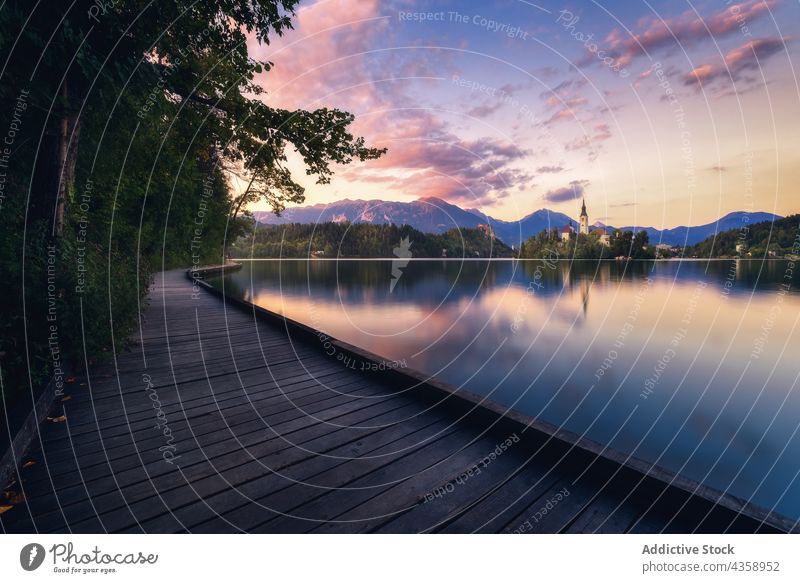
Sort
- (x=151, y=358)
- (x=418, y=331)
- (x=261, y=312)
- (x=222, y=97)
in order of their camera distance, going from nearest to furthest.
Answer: (x=151, y=358) < (x=222, y=97) < (x=261, y=312) < (x=418, y=331)

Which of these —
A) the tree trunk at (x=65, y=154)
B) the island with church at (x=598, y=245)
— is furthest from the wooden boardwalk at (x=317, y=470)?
the island with church at (x=598, y=245)

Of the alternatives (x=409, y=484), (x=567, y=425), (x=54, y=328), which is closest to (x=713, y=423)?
(x=567, y=425)

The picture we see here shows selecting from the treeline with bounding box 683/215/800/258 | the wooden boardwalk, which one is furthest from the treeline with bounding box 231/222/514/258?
the wooden boardwalk

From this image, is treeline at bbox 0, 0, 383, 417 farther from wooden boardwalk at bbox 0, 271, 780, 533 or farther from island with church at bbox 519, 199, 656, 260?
island with church at bbox 519, 199, 656, 260

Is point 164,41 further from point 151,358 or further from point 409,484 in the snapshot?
point 409,484

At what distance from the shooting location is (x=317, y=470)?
3088 millimetres

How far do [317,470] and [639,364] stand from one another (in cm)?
1494

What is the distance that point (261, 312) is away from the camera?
10.4 meters

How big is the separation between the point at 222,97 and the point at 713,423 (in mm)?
15361

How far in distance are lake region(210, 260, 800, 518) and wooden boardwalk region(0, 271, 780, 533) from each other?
14.7 feet

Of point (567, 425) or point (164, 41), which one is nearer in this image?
point (164, 41)

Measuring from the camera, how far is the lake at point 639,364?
8227 mm

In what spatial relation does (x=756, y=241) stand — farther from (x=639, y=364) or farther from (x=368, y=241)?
(x=368, y=241)

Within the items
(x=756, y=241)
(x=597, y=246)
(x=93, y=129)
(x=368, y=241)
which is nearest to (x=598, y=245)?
(x=597, y=246)
